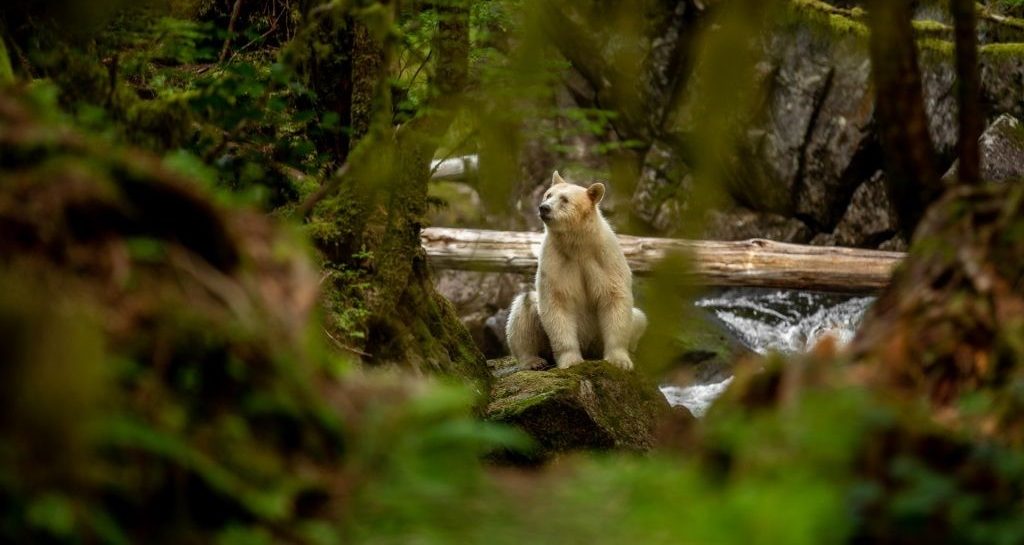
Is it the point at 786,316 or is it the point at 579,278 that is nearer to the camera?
the point at 579,278

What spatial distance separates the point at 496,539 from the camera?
2354 millimetres

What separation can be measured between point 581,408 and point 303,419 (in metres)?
5.36

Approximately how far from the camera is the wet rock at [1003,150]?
14.6m

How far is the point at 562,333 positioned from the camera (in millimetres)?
9336

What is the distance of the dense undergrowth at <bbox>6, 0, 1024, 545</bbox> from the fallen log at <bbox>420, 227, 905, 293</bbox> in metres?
9.33

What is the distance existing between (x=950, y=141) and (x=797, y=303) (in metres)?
3.15

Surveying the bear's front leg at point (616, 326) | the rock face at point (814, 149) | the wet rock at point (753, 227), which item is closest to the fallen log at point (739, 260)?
the bear's front leg at point (616, 326)

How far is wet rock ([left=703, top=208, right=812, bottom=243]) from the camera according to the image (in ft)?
54.3

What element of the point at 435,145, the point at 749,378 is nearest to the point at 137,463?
the point at 749,378

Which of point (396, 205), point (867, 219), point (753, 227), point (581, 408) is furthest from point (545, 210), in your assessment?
point (867, 219)

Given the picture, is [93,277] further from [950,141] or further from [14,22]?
[950,141]

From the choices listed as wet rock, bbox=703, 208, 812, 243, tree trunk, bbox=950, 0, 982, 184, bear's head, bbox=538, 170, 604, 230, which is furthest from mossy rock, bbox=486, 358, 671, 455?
wet rock, bbox=703, 208, 812, 243

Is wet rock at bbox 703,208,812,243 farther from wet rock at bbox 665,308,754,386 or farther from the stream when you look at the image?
wet rock at bbox 665,308,754,386

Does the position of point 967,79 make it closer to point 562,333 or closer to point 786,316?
point 562,333
